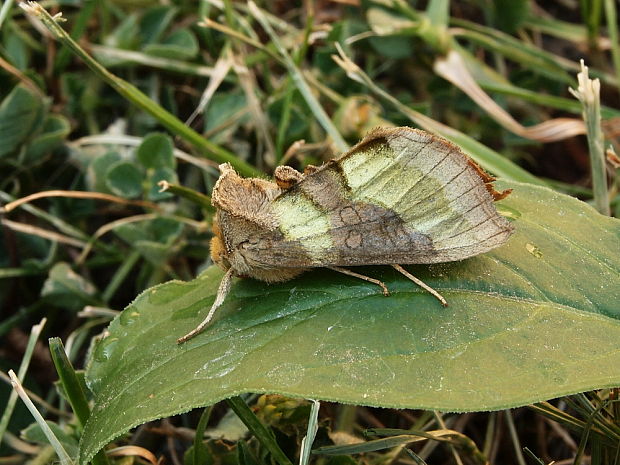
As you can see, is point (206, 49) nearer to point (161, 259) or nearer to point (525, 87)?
point (161, 259)

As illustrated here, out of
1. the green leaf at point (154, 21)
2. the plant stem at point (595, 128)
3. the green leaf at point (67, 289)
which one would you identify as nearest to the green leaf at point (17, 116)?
the green leaf at point (67, 289)

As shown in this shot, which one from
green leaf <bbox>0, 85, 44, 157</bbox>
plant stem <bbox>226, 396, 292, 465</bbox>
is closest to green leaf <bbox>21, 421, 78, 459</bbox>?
plant stem <bbox>226, 396, 292, 465</bbox>

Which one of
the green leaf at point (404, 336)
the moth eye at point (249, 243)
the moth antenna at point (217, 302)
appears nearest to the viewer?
the green leaf at point (404, 336)

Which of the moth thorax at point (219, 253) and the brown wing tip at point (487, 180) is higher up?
the brown wing tip at point (487, 180)

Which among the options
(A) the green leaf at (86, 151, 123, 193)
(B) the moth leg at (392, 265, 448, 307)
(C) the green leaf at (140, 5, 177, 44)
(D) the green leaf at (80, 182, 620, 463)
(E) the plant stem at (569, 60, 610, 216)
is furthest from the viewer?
(C) the green leaf at (140, 5, 177, 44)

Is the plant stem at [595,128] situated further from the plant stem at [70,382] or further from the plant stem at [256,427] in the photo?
the plant stem at [70,382]

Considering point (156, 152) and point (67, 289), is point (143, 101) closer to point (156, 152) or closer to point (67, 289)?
point (156, 152)

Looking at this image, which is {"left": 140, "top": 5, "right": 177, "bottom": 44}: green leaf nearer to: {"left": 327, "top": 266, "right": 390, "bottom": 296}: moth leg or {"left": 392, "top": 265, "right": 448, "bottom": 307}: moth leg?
{"left": 327, "top": 266, "right": 390, "bottom": 296}: moth leg
